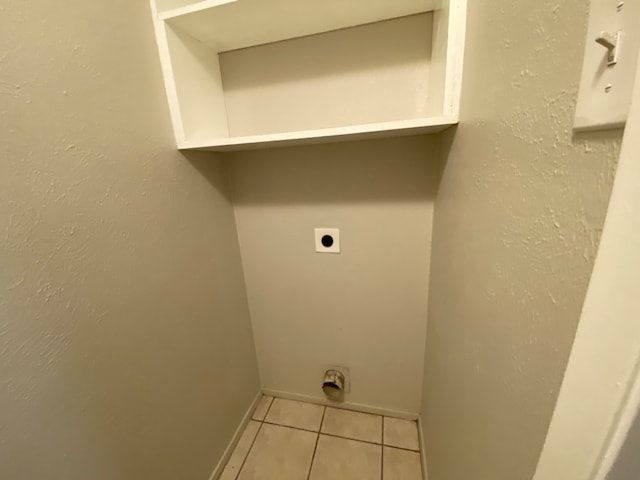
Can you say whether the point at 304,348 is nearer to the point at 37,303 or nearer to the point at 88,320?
the point at 88,320

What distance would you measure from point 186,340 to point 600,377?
104 centimetres

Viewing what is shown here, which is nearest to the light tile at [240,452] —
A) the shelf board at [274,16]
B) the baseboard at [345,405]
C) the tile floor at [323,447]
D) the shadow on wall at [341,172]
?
the tile floor at [323,447]

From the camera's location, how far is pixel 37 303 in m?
0.54

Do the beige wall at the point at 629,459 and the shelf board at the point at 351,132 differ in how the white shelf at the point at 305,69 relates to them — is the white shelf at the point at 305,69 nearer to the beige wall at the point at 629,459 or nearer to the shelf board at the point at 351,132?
the shelf board at the point at 351,132

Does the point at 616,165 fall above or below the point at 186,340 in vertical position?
above

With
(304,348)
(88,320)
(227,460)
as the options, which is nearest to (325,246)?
(304,348)

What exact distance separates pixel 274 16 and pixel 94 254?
2.77 feet

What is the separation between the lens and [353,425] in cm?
135

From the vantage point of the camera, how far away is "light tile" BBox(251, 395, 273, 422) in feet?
4.66

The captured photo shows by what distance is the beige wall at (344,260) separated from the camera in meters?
1.03

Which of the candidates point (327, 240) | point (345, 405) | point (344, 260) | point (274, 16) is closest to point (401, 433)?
point (345, 405)

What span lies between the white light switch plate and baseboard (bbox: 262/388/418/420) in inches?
59.2

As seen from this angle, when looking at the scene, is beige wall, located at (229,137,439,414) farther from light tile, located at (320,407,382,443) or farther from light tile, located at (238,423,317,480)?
light tile, located at (238,423,317,480)

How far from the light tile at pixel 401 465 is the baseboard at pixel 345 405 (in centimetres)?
16
